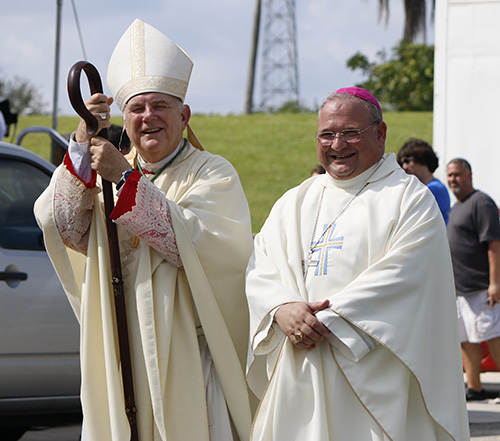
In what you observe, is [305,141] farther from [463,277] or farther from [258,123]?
[463,277]

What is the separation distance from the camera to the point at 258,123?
25.2 m

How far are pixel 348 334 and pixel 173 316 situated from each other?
2.47 ft

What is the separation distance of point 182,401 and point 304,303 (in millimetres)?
665

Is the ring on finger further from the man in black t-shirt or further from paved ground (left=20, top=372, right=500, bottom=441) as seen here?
the man in black t-shirt

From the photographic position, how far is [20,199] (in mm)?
5641

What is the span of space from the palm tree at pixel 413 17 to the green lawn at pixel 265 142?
834 cm

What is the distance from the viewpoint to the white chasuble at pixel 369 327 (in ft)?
10.4

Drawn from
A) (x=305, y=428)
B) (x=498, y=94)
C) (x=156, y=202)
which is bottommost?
(x=305, y=428)

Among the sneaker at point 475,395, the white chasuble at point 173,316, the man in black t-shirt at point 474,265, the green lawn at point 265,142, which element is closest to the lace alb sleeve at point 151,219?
the white chasuble at point 173,316

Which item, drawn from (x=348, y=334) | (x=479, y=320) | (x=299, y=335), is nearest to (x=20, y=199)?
(x=299, y=335)

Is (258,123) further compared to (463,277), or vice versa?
(258,123)

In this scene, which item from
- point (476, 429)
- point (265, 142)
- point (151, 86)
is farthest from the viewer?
point (265, 142)

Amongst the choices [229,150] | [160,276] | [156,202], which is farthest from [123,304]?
[229,150]

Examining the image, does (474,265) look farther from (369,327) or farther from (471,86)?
(369,327)
